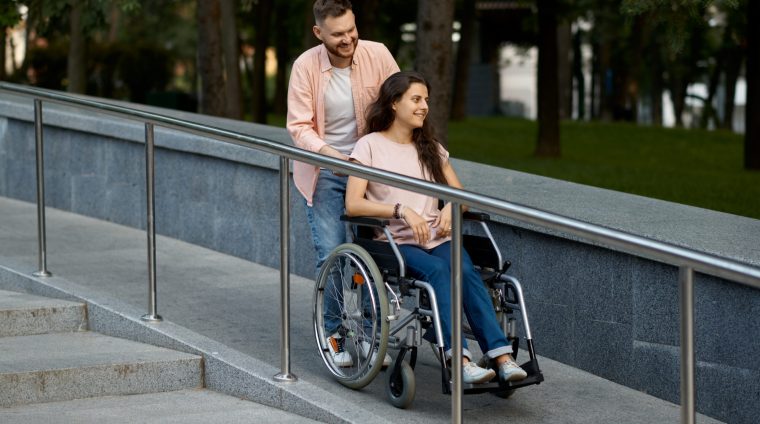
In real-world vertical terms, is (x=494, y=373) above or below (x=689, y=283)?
below

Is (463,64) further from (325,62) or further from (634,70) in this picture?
(325,62)

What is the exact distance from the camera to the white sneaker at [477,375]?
489cm

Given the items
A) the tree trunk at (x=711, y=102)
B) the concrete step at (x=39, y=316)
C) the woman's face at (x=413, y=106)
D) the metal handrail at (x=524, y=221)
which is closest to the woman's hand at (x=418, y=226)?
the metal handrail at (x=524, y=221)

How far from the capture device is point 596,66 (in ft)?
131

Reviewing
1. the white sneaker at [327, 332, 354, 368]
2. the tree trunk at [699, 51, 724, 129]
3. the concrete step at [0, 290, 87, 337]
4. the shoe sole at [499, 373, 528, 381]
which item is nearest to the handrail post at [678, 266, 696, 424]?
the shoe sole at [499, 373, 528, 381]

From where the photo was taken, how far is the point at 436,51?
35.1 feet

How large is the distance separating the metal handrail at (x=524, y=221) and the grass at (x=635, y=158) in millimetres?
4977

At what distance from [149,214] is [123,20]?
3425 cm

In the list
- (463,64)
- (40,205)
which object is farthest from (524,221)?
(463,64)

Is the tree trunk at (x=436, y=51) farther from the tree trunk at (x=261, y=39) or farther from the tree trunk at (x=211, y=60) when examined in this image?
the tree trunk at (x=261, y=39)

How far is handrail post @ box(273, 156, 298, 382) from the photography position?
556 cm

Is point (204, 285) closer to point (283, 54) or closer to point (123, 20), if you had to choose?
point (283, 54)

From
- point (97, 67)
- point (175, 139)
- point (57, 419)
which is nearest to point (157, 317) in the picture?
point (57, 419)

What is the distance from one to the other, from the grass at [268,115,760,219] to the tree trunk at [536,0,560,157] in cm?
26
